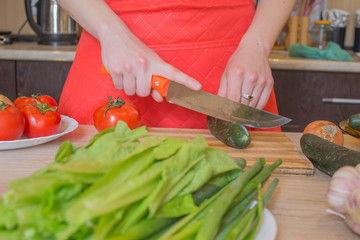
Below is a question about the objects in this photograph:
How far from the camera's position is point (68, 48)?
2500mm

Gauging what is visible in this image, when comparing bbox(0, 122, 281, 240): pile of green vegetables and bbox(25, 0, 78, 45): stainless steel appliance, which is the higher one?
bbox(25, 0, 78, 45): stainless steel appliance

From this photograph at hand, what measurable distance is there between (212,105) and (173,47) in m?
0.30

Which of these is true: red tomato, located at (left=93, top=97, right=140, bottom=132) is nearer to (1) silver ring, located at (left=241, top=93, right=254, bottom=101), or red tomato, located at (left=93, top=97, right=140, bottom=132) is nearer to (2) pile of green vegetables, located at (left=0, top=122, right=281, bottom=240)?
(1) silver ring, located at (left=241, top=93, right=254, bottom=101)

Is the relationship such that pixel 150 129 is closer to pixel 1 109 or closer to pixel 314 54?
pixel 1 109

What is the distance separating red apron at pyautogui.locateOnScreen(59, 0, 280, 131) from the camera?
4.60 feet

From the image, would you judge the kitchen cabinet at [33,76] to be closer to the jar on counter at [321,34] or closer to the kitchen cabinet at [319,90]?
the kitchen cabinet at [319,90]

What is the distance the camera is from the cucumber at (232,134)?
1.13 meters

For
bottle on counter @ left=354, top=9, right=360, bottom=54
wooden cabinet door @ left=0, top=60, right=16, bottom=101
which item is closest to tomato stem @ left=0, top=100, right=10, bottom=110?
wooden cabinet door @ left=0, top=60, right=16, bottom=101

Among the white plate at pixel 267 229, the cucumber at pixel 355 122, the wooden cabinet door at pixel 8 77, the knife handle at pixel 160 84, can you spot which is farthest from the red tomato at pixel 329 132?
the wooden cabinet door at pixel 8 77

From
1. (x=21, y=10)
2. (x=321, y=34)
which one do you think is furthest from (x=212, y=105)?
(x=21, y=10)

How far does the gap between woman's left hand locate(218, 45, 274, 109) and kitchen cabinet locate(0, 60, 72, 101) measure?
1.34 meters

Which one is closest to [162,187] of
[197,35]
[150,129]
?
[150,129]

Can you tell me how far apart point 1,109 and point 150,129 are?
0.43 metres

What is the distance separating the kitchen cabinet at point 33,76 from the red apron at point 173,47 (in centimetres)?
89
